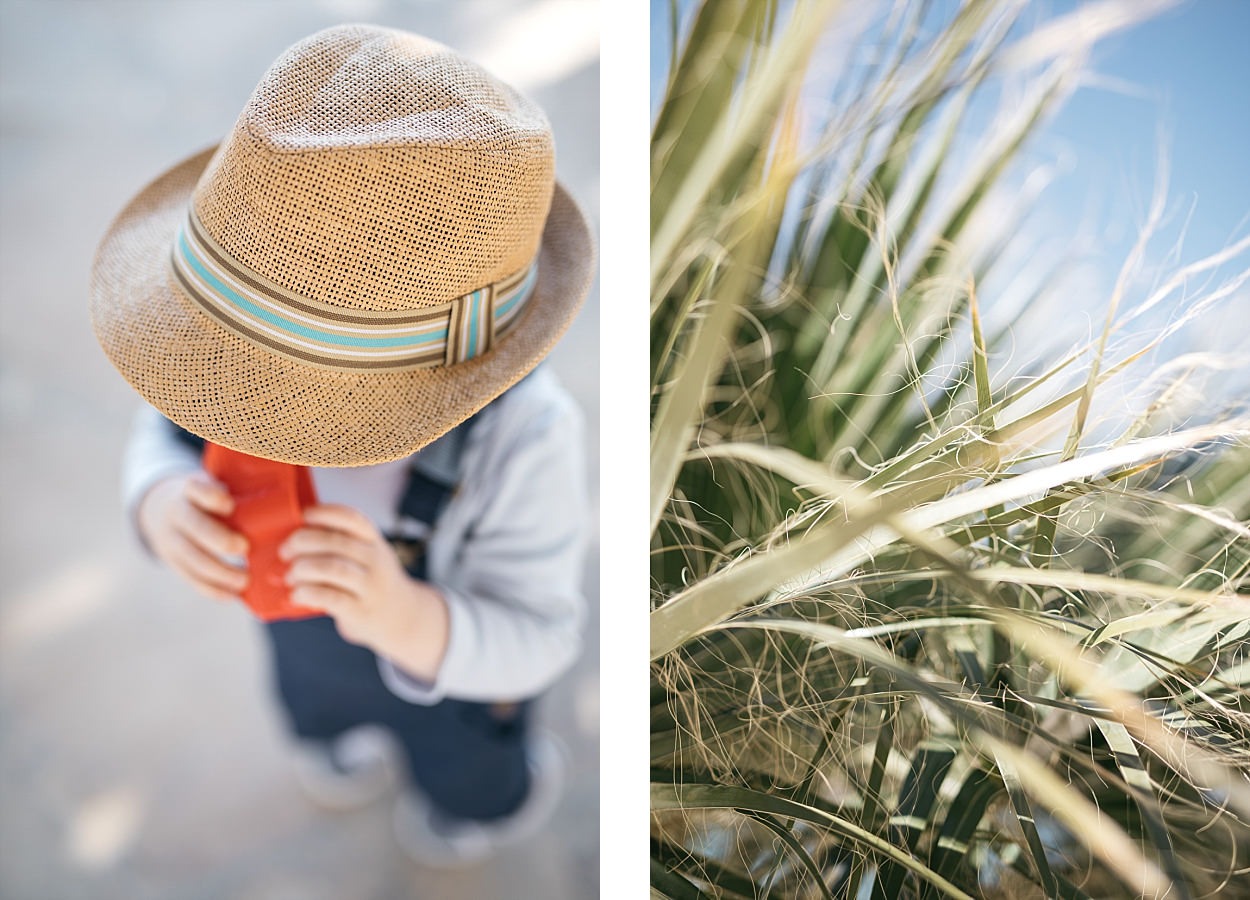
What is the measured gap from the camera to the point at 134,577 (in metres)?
1.08

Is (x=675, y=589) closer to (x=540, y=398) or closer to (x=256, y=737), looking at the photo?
(x=540, y=398)

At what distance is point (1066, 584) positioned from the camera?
0.53 metres

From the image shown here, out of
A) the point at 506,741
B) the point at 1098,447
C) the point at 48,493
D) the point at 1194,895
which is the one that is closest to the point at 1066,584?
the point at 1098,447

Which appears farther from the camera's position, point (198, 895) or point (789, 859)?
point (198, 895)

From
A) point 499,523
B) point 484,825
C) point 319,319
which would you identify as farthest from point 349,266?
point 484,825

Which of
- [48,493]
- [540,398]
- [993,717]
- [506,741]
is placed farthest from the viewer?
[48,493]

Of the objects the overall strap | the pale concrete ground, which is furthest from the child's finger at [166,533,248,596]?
the pale concrete ground

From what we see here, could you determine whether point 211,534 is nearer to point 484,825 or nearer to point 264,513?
point 264,513

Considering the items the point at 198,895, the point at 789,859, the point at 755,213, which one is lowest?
the point at 198,895

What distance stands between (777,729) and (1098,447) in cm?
32

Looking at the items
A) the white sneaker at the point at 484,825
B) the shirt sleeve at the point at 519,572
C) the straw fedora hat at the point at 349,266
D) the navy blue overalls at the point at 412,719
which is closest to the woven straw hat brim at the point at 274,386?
the straw fedora hat at the point at 349,266

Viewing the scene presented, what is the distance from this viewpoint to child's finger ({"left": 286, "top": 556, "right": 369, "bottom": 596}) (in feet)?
1.98

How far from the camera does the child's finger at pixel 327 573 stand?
60cm

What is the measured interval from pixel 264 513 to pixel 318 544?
0.05m
